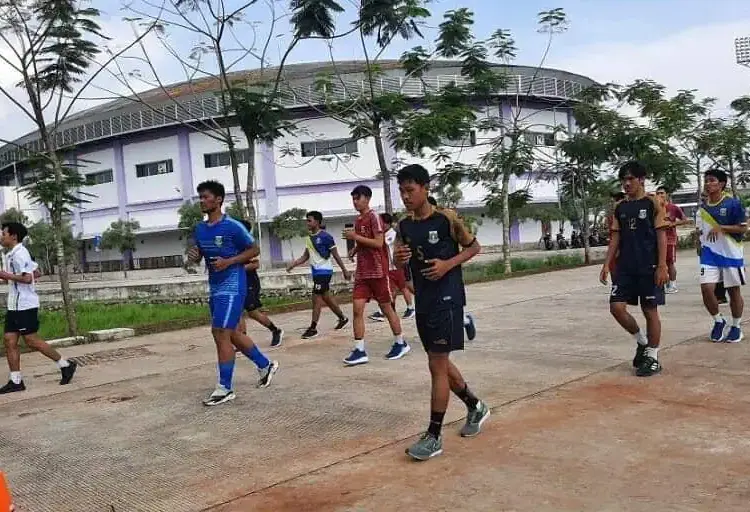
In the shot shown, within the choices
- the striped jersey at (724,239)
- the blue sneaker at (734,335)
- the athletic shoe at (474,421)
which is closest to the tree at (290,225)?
the striped jersey at (724,239)

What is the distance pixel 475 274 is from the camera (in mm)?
19344

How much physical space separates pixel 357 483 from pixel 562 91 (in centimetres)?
4273

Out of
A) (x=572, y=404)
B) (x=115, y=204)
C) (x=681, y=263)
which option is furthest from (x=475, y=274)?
(x=115, y=204)

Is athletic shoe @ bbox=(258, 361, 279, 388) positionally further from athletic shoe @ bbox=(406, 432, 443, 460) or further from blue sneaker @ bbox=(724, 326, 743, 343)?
blue sneaker @ bbox=(724, 326, 743, 343)

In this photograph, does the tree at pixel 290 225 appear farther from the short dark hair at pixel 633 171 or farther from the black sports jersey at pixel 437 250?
the black sports jersey at pixel 437 250

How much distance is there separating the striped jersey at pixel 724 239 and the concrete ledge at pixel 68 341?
8.24 meters

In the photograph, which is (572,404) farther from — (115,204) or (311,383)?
(115,204)

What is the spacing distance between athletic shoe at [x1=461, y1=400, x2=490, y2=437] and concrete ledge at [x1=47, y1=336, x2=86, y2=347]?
7.69 meters

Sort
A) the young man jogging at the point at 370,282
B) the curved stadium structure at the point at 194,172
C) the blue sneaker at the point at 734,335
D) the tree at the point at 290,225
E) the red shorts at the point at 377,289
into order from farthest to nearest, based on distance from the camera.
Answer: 1. the curved stadium structure at the point at 194,172
2. the tree at the point at 290,225
3. the red shorts at the point at 377,289
4. the young man jogging at the point at 370,282
5. the blue sneaker at the point at 734,335

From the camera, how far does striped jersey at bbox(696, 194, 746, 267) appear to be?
7.04 meters

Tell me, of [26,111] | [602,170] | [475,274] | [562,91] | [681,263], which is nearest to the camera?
[26,111]

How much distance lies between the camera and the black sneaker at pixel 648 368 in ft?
19.2

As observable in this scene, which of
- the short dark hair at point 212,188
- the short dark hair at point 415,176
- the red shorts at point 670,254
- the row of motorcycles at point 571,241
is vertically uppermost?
the short dark hair at point 212,188

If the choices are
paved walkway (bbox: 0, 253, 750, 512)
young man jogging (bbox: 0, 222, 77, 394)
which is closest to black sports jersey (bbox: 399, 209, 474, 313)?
paved walkway (bbox: 0, 253, 750, 512)
